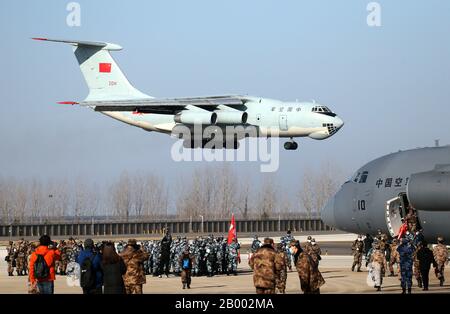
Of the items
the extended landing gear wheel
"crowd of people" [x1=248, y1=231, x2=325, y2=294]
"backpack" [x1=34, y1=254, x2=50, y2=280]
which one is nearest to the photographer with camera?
"backpack" [x1=34, y1=254, x2=50, y2=280]

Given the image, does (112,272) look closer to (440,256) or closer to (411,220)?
(440,256)

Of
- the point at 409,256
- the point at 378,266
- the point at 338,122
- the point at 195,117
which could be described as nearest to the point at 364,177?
the point at 378,266

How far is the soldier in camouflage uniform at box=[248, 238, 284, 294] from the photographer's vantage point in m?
15.3

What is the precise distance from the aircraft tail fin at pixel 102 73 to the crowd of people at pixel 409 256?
3987 centimetres

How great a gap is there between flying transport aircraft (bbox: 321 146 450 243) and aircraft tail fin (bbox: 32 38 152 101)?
37287mm

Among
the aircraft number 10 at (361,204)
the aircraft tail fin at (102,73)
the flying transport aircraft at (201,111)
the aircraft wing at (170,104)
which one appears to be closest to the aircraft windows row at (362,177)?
the aircraft number 10 at (361,204)

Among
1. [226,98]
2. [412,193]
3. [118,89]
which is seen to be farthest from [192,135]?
[412,193]

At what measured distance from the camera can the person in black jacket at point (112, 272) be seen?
15.1 metres

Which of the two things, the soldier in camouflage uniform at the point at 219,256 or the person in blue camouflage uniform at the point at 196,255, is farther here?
the soldier in camouflage uniform at the point at 219,256

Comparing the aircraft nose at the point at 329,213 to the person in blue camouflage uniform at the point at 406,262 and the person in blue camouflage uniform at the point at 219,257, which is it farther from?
the person in blue camouflage uniform at the point at 406,262
